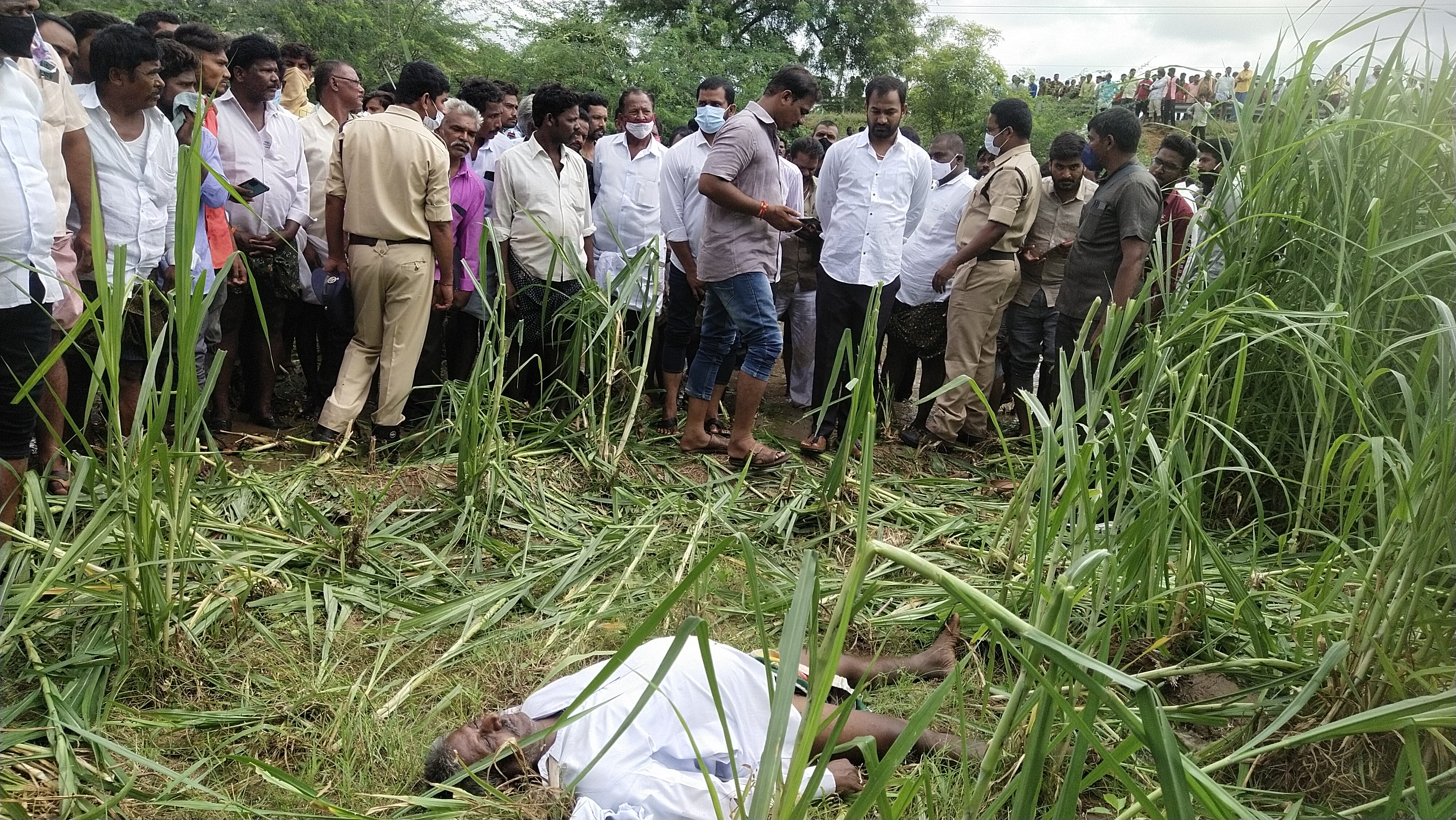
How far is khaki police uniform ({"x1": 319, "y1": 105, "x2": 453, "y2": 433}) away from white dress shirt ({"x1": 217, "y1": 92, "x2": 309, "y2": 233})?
0.39m

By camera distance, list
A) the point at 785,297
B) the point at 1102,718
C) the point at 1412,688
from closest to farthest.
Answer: the point at 1412,688, the point at 1102,718, the point at 785,297

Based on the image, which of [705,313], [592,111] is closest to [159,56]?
[705,313]

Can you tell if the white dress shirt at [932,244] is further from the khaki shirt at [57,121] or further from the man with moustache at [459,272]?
the khaki shirt at [57,121]

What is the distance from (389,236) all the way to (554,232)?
0.82 m

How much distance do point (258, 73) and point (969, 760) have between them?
3.82 meters

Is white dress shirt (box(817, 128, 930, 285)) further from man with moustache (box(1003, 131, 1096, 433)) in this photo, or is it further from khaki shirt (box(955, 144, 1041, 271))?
man with moustache (box(1003, 131, 1096, 433))

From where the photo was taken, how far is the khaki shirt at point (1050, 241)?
5086 millimetres

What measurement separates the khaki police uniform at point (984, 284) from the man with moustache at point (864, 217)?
0.33m

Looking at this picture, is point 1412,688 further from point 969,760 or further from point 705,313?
point 705,313

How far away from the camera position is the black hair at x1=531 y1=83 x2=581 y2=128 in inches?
183

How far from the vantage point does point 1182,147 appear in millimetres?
4945

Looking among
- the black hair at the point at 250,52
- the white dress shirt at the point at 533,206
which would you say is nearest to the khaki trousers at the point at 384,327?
the white dress shirt at the point at 533,206

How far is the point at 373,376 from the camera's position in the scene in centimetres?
454

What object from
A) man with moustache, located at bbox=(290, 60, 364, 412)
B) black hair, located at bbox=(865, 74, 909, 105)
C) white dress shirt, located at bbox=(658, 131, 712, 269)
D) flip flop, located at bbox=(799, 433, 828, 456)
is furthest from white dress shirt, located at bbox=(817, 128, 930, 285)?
man with moustache, located at bbox=(290, 60, 364, 412)
